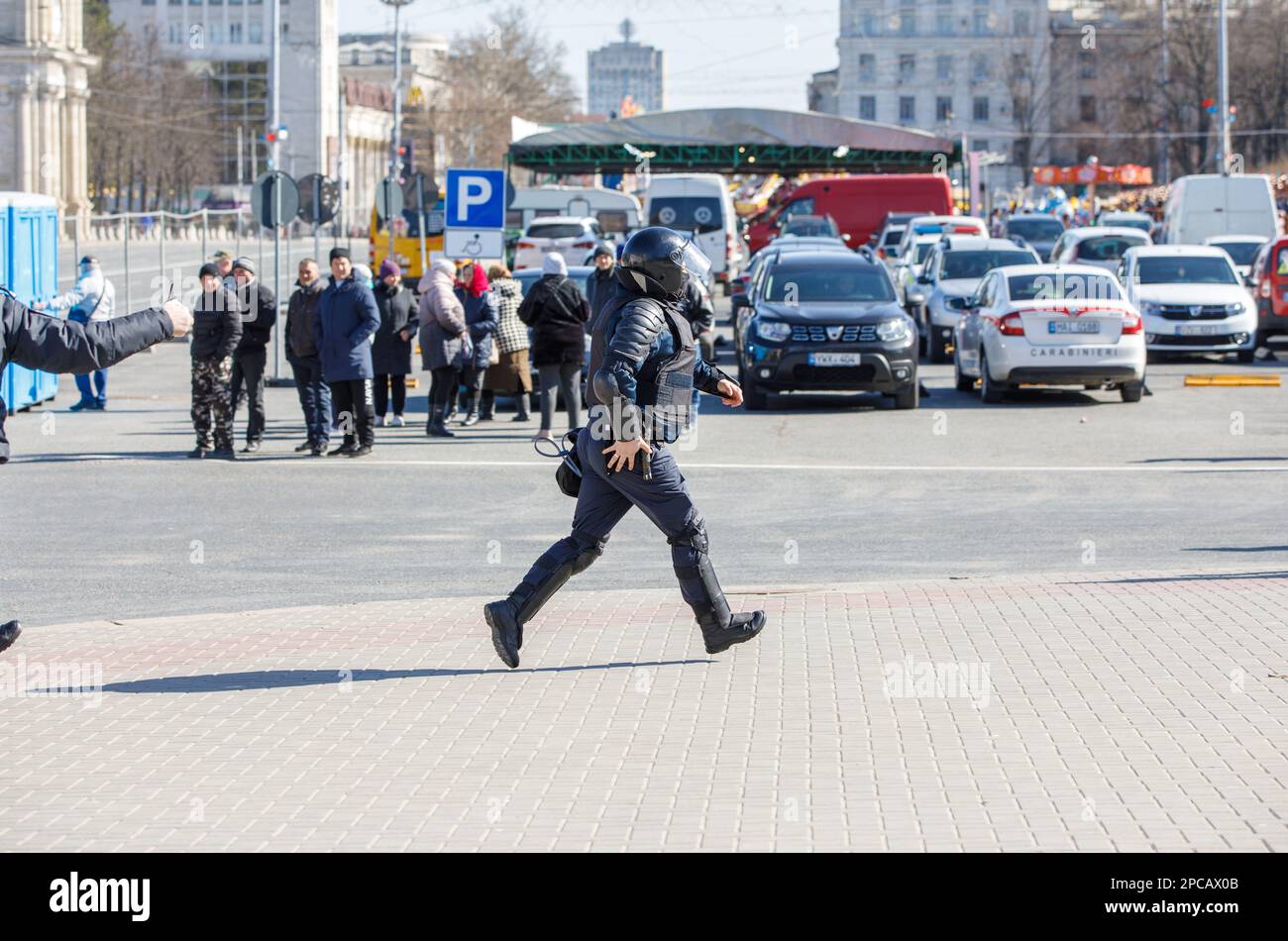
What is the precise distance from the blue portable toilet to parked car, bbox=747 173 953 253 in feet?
119

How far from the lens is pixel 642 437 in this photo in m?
→ 8.10

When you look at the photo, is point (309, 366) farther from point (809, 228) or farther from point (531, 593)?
point (809, 228)

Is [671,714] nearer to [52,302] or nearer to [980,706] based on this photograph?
[980,706]

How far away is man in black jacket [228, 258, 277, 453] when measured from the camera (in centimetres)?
1761

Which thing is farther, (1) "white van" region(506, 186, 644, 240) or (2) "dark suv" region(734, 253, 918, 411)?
(1) "white van" region(506, 186, 644, 240)

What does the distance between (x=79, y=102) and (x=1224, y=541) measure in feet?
299

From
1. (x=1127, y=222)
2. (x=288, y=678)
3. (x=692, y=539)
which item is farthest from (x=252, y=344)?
(x=1127, y=222)

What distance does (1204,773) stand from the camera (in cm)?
648

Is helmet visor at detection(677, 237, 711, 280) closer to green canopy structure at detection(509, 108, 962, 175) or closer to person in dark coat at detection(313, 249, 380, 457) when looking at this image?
person in dark coat at detection(313, 249, 380, 457)

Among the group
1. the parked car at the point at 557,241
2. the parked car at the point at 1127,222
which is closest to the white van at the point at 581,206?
the parked car at the point at 557,241

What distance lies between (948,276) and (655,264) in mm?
22826

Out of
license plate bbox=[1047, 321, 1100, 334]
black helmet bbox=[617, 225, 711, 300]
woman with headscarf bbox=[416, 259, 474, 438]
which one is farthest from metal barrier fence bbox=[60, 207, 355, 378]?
black helmet bbox=[617, 225, 711, 300]
